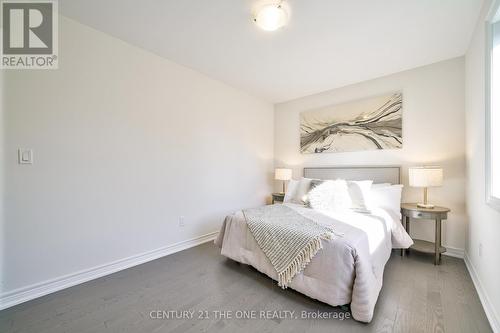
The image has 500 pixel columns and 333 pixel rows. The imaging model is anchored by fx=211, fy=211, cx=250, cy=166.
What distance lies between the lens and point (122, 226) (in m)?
2.38

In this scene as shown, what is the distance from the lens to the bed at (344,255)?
154cm

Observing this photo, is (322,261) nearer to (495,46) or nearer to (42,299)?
(495,46)

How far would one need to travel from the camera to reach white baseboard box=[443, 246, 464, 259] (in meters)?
2.58

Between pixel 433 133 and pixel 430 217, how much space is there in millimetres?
1152

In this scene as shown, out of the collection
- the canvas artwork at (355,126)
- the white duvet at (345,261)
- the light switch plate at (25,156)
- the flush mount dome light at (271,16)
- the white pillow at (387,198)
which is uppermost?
the flush mount dome light at (271,16)

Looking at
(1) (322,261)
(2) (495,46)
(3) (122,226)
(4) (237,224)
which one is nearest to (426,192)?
(2) (495,46)

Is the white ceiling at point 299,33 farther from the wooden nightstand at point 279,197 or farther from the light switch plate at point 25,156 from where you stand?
the wooden nightstand at point 279,197

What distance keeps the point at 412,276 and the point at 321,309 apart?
1207 mm

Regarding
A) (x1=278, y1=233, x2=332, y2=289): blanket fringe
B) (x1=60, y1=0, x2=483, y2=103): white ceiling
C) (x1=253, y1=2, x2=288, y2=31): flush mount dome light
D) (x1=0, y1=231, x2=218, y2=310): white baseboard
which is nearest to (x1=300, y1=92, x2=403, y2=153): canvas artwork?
(x1=60, y1=0, x2=483, y2=103): white ceiling

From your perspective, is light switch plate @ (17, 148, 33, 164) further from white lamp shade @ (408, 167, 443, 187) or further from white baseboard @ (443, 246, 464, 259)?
white baseboard @ (443, 246, 464, 259)

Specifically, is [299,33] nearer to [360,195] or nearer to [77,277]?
[360,195]

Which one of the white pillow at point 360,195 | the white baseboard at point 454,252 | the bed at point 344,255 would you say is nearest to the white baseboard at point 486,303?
the white baseboard at point 454,252

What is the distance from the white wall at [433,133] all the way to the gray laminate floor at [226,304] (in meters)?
0.64

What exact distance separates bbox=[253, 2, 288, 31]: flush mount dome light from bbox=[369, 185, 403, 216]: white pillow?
2301 mm
